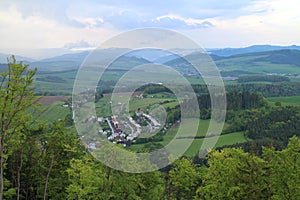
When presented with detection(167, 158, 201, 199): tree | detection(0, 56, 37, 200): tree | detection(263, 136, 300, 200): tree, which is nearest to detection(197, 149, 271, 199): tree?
detection(263, 136, 300, 200): tree

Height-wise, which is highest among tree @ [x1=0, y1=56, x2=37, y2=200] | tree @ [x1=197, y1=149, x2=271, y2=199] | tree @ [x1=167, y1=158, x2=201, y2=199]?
tree @ [x1=0, y1=56, x2=37, y2=200]

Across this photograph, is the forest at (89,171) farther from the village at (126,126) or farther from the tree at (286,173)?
the village at (126,126)

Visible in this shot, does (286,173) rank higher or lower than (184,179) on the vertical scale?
higher

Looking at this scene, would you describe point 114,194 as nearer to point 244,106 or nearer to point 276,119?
point 276,119

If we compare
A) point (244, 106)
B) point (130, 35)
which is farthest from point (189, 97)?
point (244, 106)

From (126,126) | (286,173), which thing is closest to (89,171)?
(286,173)

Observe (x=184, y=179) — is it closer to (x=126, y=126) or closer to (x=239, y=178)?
(x=239, y=178)

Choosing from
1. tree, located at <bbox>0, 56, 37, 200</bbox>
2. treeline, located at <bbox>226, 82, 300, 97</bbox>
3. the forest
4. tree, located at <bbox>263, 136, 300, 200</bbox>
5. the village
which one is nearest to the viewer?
tree, located at <bbox>0, 56, 37, 200</bbox>

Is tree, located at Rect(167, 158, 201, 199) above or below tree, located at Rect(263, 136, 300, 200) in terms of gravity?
below

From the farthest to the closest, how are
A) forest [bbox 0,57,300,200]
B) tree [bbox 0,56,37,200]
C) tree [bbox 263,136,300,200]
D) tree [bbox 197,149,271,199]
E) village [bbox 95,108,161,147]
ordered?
village [bbox 95,108,161,147] < tree [bbox 197,149,271,199] < tree [bbox 263,136,300,200] < forest [bbox 0,57,300,200] < tree [bbox 0,56,37,200]

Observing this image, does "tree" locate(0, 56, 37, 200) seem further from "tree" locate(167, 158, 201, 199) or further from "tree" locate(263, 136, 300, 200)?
"tree" locate(263, 136, 300, 200)
